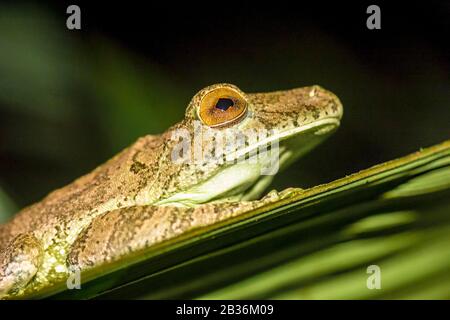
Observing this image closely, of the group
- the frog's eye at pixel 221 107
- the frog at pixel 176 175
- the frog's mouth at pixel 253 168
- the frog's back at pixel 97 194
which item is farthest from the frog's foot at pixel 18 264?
the frog's eye at pixel 221 107

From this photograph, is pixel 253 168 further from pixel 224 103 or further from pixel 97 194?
pixel 97 194

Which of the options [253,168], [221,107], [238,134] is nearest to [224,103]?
[221,107]

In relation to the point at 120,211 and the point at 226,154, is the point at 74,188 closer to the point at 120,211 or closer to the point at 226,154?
the point at 120,211

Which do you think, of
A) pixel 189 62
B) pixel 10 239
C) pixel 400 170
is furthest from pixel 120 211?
pixel 189 62

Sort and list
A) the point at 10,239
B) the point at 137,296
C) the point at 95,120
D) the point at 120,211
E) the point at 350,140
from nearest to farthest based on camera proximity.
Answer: the point at 137,296 < the point at 120,211 < the point at 10,239 < the point at 95,120 < the point at 350,140

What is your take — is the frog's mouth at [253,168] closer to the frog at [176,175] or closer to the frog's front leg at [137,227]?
the frog at [176,175]
